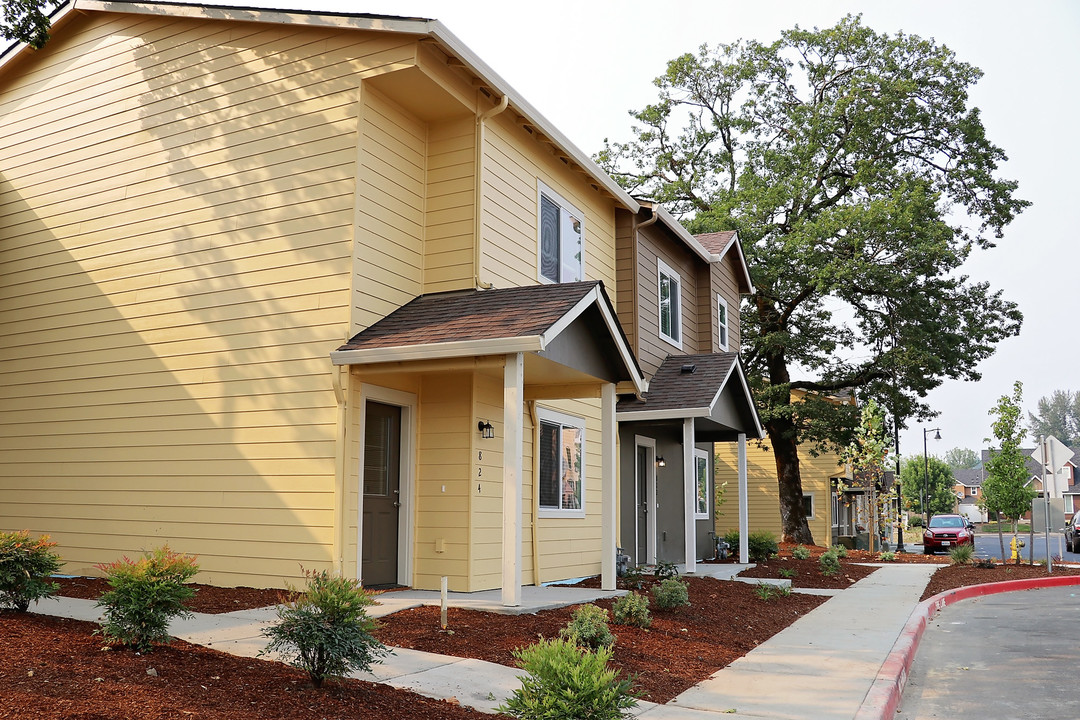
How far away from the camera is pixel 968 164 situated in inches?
1099

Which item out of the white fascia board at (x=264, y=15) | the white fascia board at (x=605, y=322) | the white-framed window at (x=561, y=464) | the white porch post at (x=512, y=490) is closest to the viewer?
the white porch post at (x=512, y=490)

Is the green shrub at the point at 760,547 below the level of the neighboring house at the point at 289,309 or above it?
below

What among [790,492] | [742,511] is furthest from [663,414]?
[790,492]

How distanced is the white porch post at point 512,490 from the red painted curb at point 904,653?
3.71 m

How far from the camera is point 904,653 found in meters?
8.98

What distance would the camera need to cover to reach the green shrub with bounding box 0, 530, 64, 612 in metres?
7.42

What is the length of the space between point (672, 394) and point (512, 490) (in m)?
7.50

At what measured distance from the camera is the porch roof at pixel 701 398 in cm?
1598

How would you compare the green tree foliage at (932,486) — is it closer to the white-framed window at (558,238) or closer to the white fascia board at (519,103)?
the white-framed window at (558,238)

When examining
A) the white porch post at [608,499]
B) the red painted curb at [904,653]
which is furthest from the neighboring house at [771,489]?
the white porch post at [608,499]

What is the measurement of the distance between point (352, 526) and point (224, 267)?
3807 mm

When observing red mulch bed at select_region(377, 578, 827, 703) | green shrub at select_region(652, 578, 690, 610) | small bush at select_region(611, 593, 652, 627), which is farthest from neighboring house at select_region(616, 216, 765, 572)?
small bush at select_region(611, 593, 652, 627)

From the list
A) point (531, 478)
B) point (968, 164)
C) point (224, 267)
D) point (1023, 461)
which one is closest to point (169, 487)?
point (224, 267)

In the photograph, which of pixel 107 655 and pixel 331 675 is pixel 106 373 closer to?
pixel 107 655
